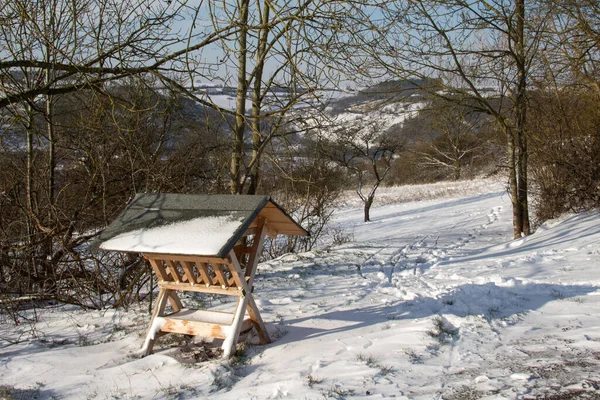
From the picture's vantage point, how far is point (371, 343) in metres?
4.24

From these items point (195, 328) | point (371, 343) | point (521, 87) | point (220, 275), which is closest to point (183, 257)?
point (220, 275)

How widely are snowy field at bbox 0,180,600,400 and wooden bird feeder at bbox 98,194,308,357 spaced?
274 millimetres

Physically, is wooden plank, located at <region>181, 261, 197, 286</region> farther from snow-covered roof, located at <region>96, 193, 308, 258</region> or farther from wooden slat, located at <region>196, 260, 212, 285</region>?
snow-covered roof, located at <region>96, 193, 308, 258</region>

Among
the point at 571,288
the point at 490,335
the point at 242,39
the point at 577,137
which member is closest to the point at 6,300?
the point at 242,39

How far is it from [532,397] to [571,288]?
10.6 feet

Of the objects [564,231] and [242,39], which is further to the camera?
[564,231]

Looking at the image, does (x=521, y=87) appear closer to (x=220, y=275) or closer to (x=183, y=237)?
(x=220, y=275)

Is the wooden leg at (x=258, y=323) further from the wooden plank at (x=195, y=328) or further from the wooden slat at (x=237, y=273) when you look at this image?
the wooden slat at (x=237, y=273)

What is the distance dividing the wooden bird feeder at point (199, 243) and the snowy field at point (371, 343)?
0.27 meters

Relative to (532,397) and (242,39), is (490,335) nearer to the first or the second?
(532,397)

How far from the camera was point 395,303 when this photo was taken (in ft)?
18.6

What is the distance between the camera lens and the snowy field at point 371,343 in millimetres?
3373

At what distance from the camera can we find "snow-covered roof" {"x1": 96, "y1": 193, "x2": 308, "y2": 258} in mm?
3785

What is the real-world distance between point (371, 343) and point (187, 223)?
1964 millimetres
